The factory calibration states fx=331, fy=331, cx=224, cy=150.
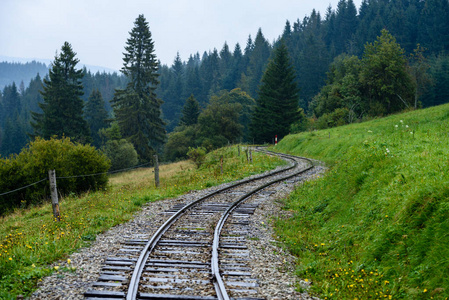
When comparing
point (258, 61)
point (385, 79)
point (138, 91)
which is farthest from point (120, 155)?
point (258, 61)

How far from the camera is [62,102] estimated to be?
5469 cm

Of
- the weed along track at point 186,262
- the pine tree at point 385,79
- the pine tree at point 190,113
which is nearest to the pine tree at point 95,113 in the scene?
the pine tree at point 190,113

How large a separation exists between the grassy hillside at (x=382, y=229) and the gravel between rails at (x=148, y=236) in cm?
45

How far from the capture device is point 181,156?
60688 mm

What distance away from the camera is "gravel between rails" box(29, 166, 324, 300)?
5.90m

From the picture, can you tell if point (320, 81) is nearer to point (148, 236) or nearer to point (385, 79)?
point (385, 79)

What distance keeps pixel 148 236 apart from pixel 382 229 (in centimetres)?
585

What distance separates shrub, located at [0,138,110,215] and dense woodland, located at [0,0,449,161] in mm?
31732

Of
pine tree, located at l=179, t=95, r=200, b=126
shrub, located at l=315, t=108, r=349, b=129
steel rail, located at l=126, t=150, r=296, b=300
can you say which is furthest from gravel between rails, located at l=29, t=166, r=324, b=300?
pine tree, located at l=179, t=95, r=200, b=126

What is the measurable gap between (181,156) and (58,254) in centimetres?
5332

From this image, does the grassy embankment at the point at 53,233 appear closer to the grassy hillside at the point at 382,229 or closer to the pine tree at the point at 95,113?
the grassy hillside at the point at 382,229

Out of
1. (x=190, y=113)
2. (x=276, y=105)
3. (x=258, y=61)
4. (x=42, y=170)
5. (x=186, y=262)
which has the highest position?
(x=258, y=61)

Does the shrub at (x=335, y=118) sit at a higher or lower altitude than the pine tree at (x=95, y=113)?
Answer: lower

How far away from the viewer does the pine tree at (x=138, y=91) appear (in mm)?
53875
